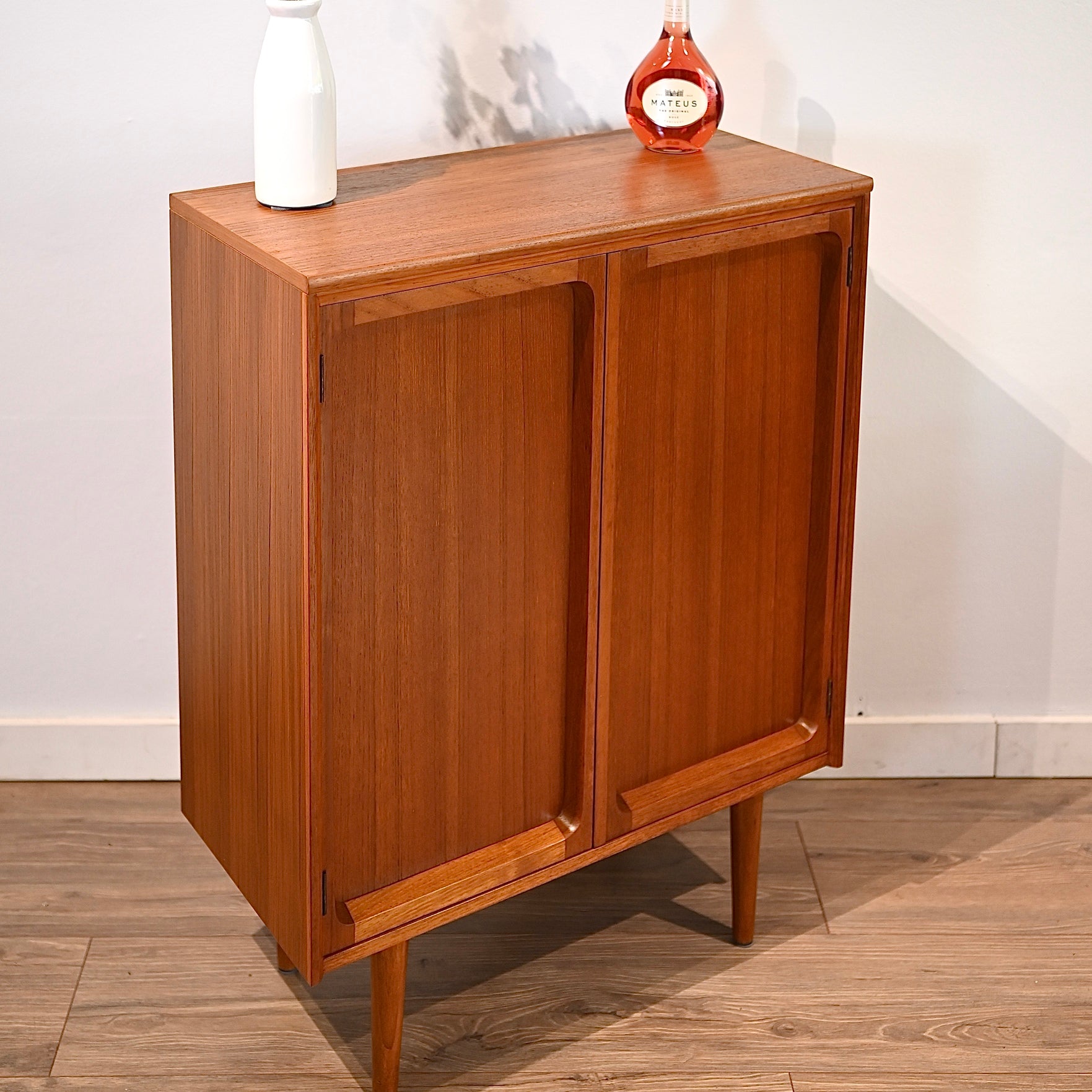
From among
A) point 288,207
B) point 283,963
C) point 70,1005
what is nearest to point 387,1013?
point 283,963

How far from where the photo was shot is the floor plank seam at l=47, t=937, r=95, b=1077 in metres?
1.82

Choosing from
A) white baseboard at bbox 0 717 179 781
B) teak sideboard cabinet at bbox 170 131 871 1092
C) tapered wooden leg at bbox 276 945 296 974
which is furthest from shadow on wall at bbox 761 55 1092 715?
white baseboard at bbox 0 717 179 781

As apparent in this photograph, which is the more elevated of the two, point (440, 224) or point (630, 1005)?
point (440, 224)

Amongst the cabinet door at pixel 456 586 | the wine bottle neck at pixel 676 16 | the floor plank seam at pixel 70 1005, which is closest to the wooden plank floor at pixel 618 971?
the floor plank seam at pixel 70 1005

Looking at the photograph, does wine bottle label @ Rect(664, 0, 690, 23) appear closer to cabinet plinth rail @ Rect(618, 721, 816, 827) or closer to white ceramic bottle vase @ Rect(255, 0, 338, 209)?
white ceramic bottle vase @ Rect(255, 0, 338, 209)

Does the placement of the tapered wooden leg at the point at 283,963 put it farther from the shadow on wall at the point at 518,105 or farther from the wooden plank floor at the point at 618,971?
the shadow on wall at the point at 518,105

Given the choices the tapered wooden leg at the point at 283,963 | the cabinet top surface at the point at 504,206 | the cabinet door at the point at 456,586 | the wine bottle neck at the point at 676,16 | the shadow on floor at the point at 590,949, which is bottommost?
the shadow on floor at the point at 590,949

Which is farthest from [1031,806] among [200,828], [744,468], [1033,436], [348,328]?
[348,328]

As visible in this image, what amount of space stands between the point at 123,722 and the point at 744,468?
1.13m

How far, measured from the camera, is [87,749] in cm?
236

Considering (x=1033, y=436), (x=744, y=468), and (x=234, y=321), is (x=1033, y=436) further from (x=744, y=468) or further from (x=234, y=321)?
(x=234, y=321)

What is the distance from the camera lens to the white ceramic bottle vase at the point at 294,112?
1463 millimetres

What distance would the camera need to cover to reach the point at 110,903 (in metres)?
2.12

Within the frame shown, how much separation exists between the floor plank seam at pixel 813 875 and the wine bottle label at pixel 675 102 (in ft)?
3.61
